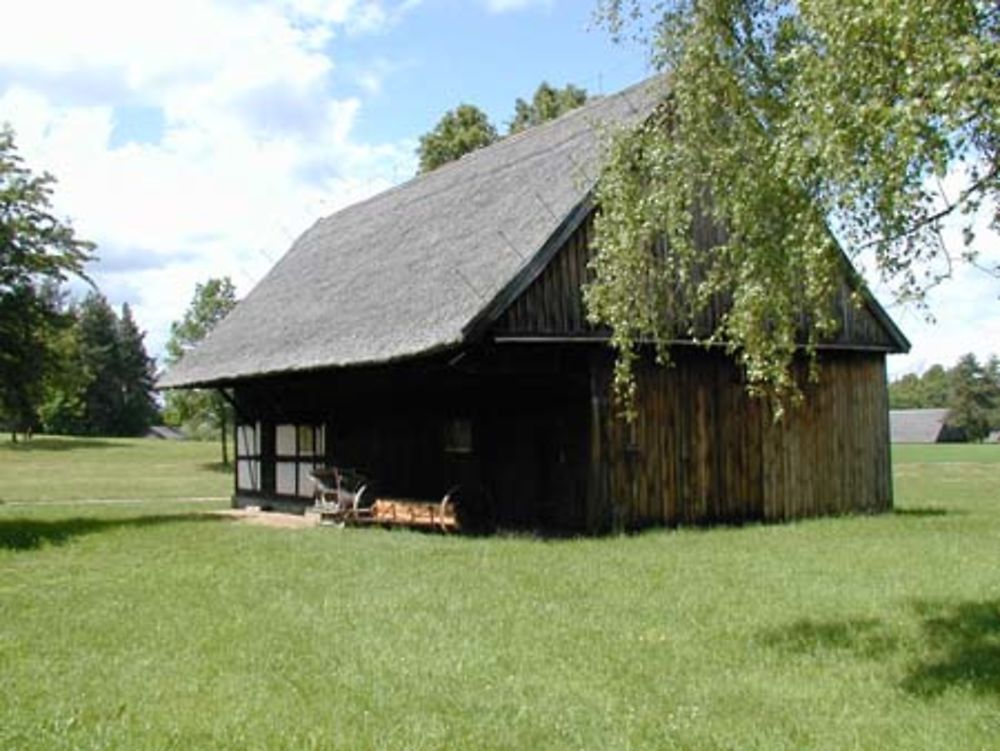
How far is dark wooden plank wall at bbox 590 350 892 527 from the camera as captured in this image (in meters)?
16.8

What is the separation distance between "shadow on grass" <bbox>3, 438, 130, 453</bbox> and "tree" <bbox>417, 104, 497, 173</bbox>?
1169 inches

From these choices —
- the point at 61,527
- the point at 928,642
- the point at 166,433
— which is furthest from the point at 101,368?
the point at 928,642

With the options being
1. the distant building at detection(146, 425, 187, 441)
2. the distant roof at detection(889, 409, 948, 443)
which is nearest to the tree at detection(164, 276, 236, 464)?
the distant building at detection(146, 425, 187, 441)

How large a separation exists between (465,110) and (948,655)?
35.5 m

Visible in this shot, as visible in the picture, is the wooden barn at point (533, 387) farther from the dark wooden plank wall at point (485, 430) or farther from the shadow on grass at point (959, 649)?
the shadow on grass at point (959, 649)

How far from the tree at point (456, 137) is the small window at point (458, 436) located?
2349cm

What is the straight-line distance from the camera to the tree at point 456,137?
134 ft

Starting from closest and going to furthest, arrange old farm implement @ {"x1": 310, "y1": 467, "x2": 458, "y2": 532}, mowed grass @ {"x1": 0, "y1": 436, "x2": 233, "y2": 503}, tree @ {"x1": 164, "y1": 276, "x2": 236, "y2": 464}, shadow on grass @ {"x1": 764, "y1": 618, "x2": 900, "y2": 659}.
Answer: shadow on grass @ {"x1": 764, "y1": 618, "x2": 900, "y2": 659} → old farm implement @ {"x1": 310, "y1": 467, "x2": 458, "y2": 532} → mowed grass @ {"x1": 0, "y1": 436, "x2": 233, "y2": 503} → tree @ {"x1": 164, "y1": 276, "x2": 236, "y2": 464}

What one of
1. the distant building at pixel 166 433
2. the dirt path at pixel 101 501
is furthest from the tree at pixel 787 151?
the distant building at pixel 166 433

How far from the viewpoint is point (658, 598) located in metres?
10.4

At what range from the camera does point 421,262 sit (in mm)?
19969

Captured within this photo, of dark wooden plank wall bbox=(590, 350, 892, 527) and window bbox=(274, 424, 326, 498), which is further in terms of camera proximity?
window bbox=(274, 424, 326, 498)

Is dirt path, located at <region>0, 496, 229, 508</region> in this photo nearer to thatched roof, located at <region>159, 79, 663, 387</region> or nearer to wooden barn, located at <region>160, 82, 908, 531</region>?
thatched roof, located at <region>159, 79, 663, 387</region>

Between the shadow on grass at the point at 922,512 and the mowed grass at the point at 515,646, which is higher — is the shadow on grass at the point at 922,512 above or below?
below
